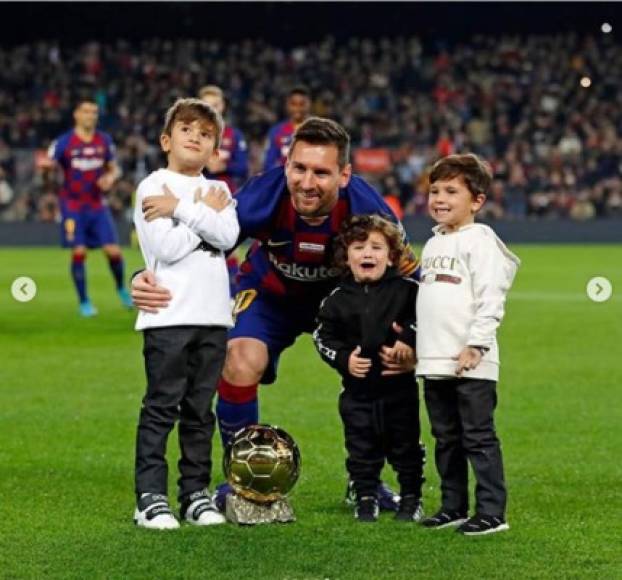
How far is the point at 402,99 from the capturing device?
1586 inches

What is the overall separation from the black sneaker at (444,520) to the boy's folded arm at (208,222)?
138cm

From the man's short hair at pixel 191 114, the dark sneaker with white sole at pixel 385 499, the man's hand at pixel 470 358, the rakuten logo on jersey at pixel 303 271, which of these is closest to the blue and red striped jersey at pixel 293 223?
the rakuten logo on jersey at pixel 303 271

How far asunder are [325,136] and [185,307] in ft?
2.98

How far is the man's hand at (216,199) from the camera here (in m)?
6.34

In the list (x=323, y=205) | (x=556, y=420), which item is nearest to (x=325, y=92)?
(x=556, y=420)

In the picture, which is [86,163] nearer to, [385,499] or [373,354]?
[385,499]

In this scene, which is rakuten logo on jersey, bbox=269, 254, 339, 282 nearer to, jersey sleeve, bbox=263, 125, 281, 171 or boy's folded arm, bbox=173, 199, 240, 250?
boy's folded arm, bbox=173, 199, 240, 250

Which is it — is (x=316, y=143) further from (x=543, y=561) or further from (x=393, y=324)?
(x=543, y=561)

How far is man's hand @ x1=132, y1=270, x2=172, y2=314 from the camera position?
6.30m

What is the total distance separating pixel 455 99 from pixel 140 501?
34457 millimetres

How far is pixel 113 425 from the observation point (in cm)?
944

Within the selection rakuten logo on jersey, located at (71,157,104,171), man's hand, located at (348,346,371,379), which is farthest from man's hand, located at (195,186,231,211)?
rakuten logo on jersey, located at (71,157,104,171)

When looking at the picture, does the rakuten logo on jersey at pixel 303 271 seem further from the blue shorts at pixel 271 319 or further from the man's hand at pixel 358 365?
the man's hand at pixel 358 365

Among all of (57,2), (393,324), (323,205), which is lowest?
(393,324)
